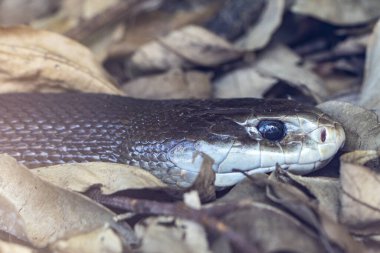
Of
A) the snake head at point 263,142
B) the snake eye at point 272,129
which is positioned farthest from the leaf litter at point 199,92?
the snake eye at point 272,129

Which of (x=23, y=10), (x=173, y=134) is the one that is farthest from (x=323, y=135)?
(x=23, y=10)

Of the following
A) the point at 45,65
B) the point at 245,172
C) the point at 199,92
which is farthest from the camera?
the point at 199,92

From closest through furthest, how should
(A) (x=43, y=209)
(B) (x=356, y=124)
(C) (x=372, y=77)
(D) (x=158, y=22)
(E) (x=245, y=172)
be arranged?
(A) (x=43, y=209) → (E) (x=245, y=172) → (B) (x=356, y=124) → (C) (x=372, y=77) → (D) (x=158, y=22)

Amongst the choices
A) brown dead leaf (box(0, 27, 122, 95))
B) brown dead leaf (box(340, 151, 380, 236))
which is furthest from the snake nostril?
brown dead leaf (box(0, 27, 122, 95))

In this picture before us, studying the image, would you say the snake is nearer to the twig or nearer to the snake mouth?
the snake mouth

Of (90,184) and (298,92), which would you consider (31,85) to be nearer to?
(90,184)

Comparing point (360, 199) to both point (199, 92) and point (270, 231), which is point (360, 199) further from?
point (199, 92)
